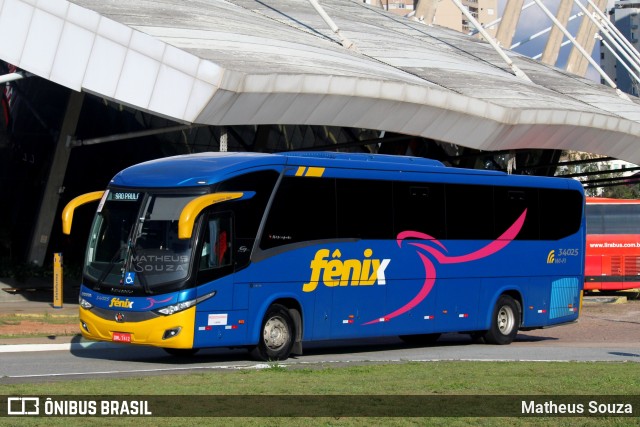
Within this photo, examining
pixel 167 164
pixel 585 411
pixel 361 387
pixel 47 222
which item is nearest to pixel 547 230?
pixel 167 164

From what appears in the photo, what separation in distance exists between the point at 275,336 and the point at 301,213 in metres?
2.06

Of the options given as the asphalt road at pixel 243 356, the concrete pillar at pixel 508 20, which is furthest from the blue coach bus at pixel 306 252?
the concrete pillar at pixel 508 20

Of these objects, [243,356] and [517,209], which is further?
[517,209]

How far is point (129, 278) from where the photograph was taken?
718 inches

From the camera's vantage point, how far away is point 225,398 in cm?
1246

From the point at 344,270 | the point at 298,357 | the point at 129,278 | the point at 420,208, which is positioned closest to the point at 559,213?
the point at 420,208

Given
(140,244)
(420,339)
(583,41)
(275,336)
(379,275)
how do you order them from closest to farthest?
(140,244) → (275,336) → (379,275) → (420,339) → (583,41)

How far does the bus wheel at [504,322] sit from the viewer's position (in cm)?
2430

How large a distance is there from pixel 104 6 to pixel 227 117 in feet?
19.8

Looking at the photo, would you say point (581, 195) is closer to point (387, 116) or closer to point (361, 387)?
point (387, 116)

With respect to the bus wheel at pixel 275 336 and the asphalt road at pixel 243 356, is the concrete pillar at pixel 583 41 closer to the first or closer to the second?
the asphalt road at pixel 243 356

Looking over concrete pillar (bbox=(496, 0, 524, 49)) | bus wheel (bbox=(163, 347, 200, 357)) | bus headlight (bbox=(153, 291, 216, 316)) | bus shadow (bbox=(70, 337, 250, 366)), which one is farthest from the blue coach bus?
concrete pillar (bbox=(496, 0, 524, 49))

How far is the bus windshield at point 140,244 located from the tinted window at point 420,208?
497cm

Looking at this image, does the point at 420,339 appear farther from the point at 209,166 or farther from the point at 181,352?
the point at 209,166
